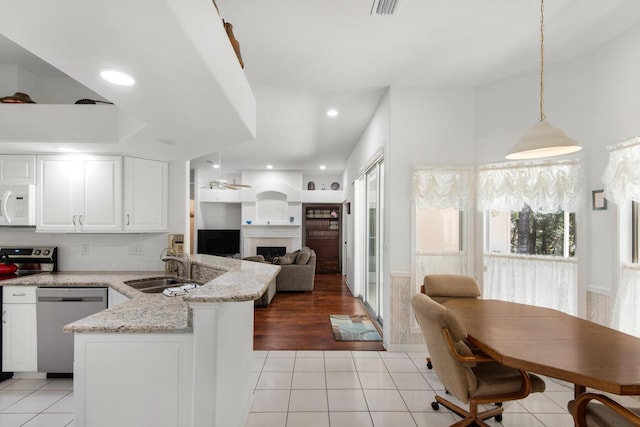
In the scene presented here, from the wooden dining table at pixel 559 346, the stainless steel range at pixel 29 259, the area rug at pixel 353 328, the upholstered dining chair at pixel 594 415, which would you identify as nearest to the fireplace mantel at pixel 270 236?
the area rug at pixel 353 328

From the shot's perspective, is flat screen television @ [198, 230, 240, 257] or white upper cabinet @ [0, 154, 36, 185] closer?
white upper cabinet @ [0, 154, 36, 185]

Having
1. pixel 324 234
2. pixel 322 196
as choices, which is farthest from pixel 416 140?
pixel 324 234

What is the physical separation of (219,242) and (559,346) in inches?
292

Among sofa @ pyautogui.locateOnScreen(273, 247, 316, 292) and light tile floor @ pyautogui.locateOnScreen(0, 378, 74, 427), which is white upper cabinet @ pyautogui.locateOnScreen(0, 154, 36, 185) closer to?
light tile floor @ pyautogui.locateOnScreen(0, 378, 74, 427)

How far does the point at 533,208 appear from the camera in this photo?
308 centimetres

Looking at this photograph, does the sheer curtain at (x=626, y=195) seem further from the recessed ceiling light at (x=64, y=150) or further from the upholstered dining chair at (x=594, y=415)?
the recessed ceiling light at (x=64, y=150)

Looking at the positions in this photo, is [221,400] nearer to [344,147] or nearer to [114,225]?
[114,225]

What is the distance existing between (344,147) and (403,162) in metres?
2.81

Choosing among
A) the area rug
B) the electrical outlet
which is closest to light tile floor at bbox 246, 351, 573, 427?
the area rug

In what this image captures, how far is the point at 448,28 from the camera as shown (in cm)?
236

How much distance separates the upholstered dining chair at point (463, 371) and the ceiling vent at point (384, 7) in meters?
1.95

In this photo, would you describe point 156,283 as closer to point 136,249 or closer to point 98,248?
point 136,249

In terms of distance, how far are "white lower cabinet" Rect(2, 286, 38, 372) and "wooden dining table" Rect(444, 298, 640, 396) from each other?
3.69 metres

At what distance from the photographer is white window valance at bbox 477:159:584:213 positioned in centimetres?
284
